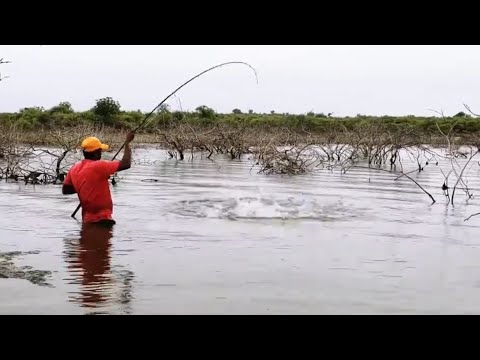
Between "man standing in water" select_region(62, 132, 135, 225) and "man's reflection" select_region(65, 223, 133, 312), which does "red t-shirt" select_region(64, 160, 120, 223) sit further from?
"man's reflection" select_region(65, 223, 133, 312)

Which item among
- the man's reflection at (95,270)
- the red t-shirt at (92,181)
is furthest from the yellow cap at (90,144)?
the man's reflection at (95,270)

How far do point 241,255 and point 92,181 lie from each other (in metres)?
2.18

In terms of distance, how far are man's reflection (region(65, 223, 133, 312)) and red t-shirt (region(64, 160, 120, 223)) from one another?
1.32ft

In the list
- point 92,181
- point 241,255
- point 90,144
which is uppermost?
point 90,144

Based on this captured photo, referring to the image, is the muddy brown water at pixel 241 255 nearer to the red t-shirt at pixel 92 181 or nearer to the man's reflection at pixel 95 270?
the man's reflection at pixel 95 270

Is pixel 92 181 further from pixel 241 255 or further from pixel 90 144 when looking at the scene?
pixel 241 255

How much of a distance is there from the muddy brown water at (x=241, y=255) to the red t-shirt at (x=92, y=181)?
464 mm

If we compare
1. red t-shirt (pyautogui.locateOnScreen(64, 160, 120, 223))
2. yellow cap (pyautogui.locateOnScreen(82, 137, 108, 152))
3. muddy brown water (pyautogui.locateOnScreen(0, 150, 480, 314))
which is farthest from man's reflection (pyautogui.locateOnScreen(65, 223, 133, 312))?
yellow cap (pyautogui.locateOnScreen(82, 137, 108, 152))

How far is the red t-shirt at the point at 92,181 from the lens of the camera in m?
8.09

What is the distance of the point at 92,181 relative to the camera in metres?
8.14

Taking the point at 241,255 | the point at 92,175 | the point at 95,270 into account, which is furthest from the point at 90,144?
the point at 241,255
